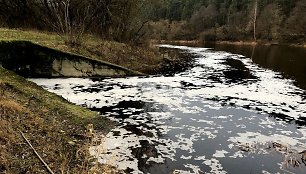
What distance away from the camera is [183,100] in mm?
15430

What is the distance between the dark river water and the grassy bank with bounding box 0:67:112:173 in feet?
2.33

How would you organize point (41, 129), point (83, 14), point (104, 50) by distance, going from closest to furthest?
point (41, 129) → point (104, 50) → point (83, 14)

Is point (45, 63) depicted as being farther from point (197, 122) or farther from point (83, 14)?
point (83, 14)

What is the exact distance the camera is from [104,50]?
24.2 meters

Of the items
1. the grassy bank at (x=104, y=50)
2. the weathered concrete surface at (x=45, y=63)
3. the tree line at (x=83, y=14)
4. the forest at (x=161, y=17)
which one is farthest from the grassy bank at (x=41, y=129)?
the tree line at (x=83, y=14)

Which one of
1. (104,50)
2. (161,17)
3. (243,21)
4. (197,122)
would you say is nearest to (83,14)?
(104,50)

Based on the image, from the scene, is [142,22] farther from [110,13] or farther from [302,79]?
[302,79]

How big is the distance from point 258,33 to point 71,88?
65509 millimetres

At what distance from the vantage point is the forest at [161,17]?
96.1 feet

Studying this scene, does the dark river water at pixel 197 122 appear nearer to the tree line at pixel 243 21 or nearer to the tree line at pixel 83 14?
the tree line at pixel 83 14

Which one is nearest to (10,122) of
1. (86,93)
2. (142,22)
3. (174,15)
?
(86,93)

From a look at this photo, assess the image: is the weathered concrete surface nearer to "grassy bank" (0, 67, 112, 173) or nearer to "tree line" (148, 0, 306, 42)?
"grassy bank" (0, 67, 112, 173)

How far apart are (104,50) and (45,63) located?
221 inches

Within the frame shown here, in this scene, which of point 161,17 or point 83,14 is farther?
point 161,17
